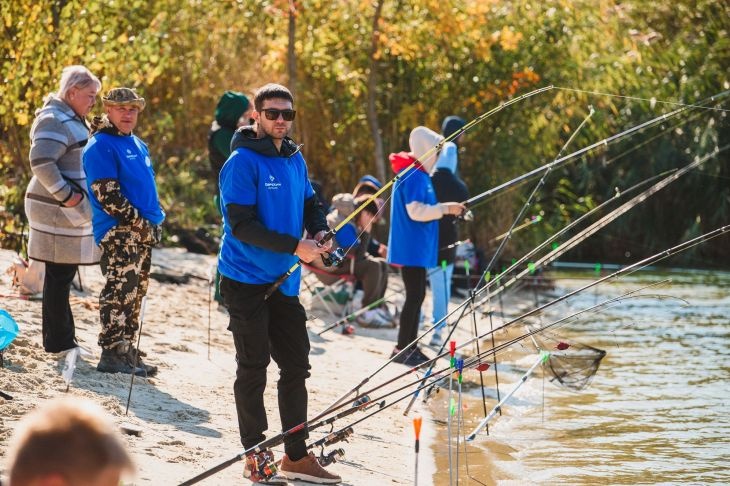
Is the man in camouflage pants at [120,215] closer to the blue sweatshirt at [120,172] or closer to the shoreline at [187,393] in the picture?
the blue sweatshirt at [120,172]

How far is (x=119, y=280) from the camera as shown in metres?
6.06

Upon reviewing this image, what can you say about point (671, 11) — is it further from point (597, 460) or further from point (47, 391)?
point (47, 391)

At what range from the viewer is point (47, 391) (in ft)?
17.9

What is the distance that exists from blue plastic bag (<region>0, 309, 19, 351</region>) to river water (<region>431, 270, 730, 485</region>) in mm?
2127

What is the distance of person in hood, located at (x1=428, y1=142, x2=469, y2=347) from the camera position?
28.0 ft

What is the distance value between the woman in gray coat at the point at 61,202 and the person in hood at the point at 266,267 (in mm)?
1782

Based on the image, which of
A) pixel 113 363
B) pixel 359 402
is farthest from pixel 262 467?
pixel 113 363

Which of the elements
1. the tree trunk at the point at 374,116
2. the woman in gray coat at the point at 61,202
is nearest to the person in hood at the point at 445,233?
the woman in gray coat at the point at 61,202

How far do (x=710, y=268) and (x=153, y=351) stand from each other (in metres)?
12.2

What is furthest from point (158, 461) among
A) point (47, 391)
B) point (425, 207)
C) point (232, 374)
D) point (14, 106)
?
point (14, 106)

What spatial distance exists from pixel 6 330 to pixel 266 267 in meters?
1.69

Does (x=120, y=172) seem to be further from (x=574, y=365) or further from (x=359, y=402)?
(x=574, y=365)

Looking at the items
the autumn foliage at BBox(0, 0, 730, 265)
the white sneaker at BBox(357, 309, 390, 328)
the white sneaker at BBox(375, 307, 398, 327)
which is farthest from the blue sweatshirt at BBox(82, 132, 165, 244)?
the autumn foliage at BBox(0, 0, 730, 265)

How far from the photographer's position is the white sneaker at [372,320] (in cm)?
966
